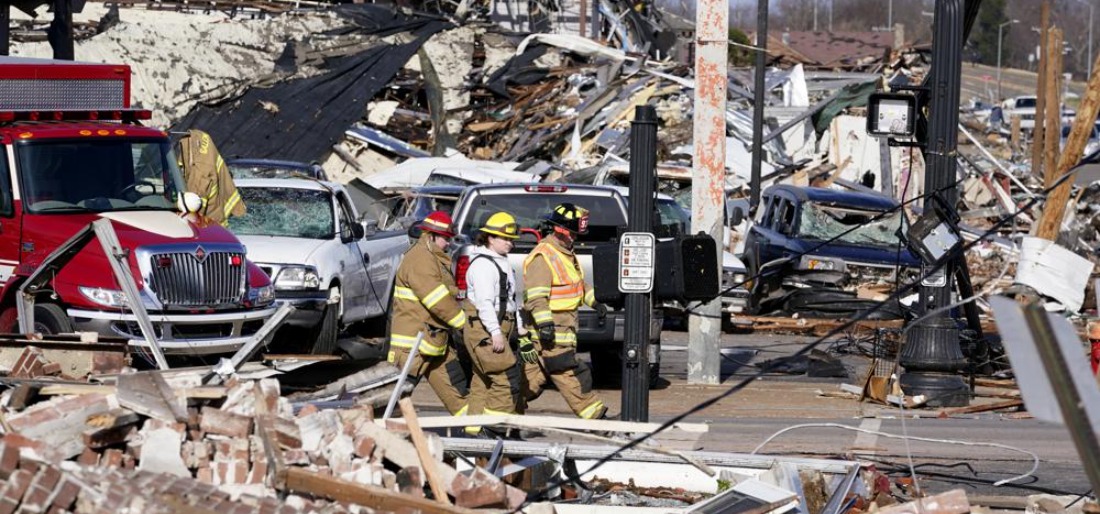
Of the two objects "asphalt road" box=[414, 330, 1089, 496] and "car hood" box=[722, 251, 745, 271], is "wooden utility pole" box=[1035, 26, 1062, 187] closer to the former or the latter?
"car hood" box=[722, 251, 745, 271]

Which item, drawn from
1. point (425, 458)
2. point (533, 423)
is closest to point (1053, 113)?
point (533, 423)

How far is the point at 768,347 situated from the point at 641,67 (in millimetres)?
18363

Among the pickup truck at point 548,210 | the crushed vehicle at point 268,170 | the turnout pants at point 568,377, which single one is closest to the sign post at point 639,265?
the turnout pants at point 568,377

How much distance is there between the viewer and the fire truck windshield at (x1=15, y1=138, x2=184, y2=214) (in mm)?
13266

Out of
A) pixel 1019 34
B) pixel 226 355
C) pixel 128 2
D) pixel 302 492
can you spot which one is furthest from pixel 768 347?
pixel 1019 34

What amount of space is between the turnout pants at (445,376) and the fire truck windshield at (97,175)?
4.17 metres

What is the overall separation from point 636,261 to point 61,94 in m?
6.27

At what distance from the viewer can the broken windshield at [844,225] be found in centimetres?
2081

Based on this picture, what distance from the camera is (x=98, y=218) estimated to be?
43.2ft

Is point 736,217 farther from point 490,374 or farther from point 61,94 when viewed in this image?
point 490,374

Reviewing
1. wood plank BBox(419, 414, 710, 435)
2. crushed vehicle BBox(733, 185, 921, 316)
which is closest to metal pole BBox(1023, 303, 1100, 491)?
wood plank BBox(419, 414, 710, 435)

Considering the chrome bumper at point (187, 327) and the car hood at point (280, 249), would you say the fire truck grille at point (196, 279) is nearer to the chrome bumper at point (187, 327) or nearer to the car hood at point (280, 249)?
the chrome bumper at point (187, 327)

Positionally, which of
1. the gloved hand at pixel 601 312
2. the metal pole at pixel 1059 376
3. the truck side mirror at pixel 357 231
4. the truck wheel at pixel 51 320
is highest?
the metal pole at pixel 1059 376

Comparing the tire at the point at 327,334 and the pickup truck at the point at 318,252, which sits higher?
the pickup truck at the point at 318,252
